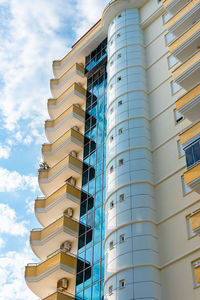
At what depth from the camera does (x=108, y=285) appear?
77.7ft

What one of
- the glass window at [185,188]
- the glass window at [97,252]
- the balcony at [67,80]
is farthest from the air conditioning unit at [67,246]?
the balcony at [67,80]

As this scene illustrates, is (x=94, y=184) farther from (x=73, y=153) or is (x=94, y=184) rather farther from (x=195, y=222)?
(x=195, y=222)

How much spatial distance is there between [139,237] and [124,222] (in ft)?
4.59

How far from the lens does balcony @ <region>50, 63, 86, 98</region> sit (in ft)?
135

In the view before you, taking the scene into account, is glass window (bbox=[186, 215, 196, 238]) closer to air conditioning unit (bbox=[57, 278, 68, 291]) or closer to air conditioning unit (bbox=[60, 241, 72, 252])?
air conditioning unit (bbox=[57, 278, 68, 291])

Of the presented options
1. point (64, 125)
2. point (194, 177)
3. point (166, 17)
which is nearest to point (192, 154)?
point (194, 177)

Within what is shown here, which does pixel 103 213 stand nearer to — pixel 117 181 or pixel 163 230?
pixel 117 181

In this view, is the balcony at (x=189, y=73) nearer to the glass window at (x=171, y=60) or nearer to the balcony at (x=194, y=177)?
the glass window at (x=171, y=60)

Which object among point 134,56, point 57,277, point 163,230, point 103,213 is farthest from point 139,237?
point 134,56

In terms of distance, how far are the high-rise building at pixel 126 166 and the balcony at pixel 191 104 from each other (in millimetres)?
74

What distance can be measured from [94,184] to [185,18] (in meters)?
12.6

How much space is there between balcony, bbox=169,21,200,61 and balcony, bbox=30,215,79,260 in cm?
1308

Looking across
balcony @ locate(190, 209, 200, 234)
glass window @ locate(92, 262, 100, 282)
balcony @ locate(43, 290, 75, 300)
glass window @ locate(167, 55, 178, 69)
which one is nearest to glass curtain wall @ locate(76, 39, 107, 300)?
glass window @ locate(92, 262, 100, 282)

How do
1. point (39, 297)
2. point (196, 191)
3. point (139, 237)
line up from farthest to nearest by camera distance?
point (39, 297) < point (139, 237) < point (196, 191)
